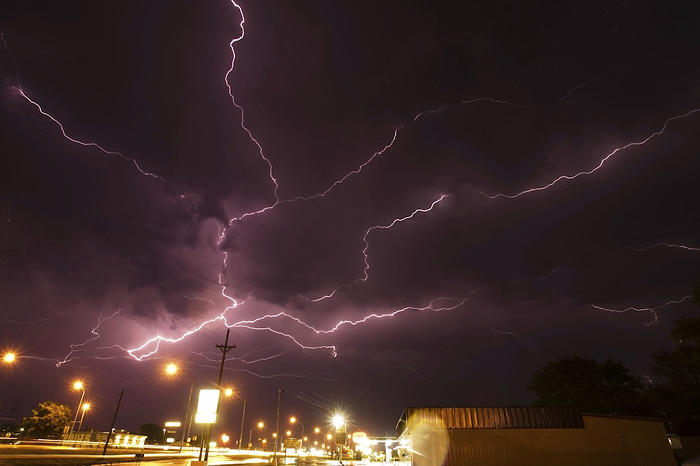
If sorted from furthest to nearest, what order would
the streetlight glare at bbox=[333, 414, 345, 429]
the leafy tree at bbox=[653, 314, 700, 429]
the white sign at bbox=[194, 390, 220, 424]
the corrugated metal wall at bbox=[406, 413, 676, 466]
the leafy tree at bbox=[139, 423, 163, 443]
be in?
the leafy tree at bbox=[139, 423, 163, 443]
the streetlight glare at bbox=[333, 414, 345, 429]
the leafy tree at bbox=[653, 314, 700, 429]
the white sign at bbox=[194, 390, 220, 424]
the corrugated metal wall at bbox=[406, 413, 676, 466]

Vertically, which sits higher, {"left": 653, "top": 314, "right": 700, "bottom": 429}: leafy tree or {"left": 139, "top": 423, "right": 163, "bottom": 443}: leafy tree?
{"left": 653, "top": 314, "right": 700, "bottom": 429}: leafy tree

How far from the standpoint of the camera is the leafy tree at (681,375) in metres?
33.8

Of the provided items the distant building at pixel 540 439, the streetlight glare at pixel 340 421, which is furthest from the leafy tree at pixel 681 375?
the streetlight glare at pixel 340 421

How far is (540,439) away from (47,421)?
208 ft

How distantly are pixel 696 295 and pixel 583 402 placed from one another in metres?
23.4

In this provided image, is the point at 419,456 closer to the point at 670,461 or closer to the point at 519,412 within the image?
the point at 519,412

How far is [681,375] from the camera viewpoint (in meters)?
36.4

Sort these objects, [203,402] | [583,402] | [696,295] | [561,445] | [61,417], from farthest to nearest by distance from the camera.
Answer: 1. [61,417]
2. [583,402]
3. [696,295]
4. [203,402]
5. [561,445]

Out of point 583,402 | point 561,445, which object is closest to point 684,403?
point 583,402

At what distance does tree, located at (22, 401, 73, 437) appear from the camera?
51219mm

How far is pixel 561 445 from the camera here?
21078mm

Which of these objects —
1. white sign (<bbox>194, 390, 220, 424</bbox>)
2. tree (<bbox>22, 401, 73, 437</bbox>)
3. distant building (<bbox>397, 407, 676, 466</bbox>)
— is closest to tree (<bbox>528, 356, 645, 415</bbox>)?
distant building (<bbox>397, 407, 676, 466</bbox>)

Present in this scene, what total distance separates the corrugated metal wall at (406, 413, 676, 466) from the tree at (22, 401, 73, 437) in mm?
57064

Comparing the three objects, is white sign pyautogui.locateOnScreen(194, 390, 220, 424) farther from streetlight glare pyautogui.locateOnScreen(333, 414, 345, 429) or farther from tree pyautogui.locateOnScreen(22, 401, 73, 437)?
tree pyautogui.locateOnScreen(22, 401, 73, 437)
